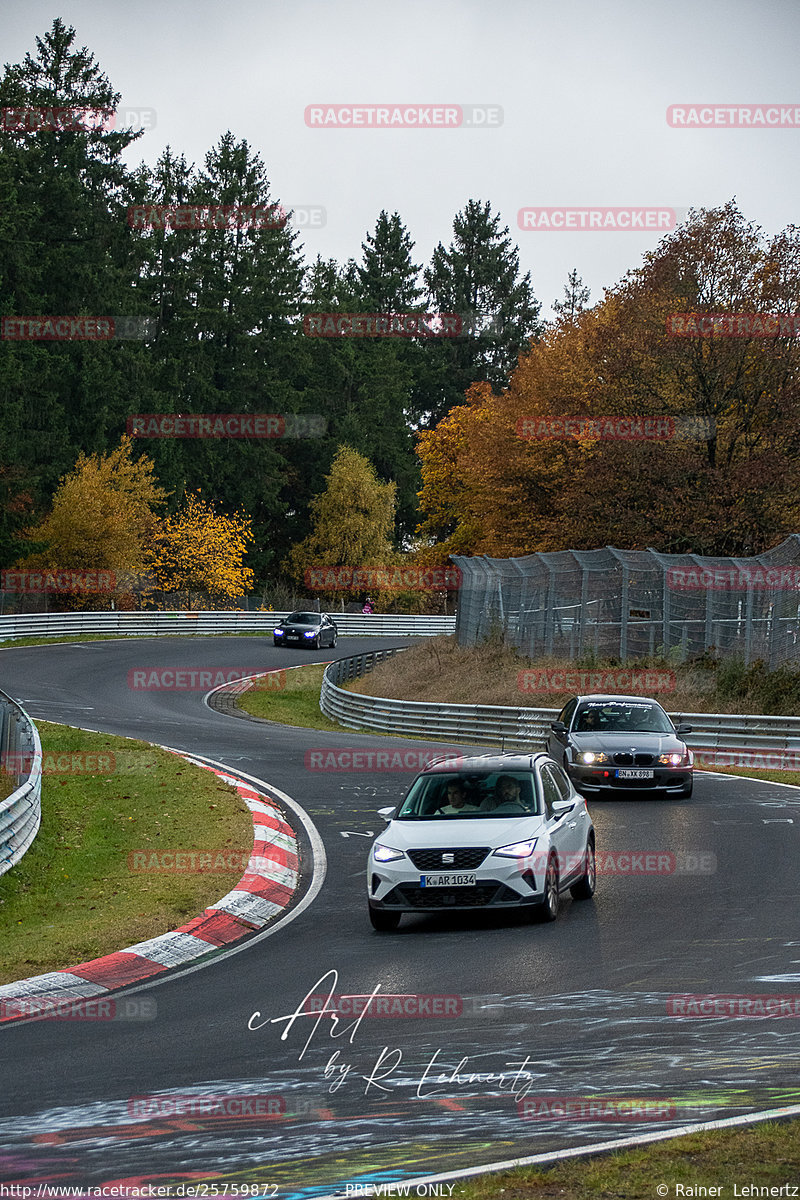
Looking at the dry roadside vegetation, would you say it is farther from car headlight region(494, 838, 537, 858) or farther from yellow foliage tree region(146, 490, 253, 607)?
yellow foliage tree region(146, 490, 253, 607)

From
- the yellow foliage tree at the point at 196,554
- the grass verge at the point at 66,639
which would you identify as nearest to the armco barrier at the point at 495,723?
the grass verge at the point at 66,639

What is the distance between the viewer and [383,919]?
38.3 ft

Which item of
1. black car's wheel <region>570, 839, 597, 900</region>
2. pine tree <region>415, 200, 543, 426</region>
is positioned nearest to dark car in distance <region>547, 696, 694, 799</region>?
black car's wheel <region>570, 839, 597, 900</region>

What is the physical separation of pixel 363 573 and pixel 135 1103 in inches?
3443

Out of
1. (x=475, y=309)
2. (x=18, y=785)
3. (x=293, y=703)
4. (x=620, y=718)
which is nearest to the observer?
(x=18, y=785)

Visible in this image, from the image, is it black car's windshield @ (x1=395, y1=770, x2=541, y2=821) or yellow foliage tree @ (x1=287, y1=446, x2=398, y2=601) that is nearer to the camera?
black car's windshield @ (x1=395, y1=770, x2=541, y2=821)

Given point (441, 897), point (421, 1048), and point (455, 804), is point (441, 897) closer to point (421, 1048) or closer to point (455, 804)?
point (455, 804)

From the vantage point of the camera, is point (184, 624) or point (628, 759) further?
point (184, 624)

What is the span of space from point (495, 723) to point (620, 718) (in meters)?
9.91

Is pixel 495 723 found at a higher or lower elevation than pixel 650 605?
lower

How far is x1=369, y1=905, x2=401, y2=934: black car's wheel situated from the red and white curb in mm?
997

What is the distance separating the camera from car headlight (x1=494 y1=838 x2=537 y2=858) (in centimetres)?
1139

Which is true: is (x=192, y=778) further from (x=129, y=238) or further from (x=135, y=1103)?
(x=129, y=238)

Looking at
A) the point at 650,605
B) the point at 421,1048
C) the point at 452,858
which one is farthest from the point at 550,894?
the point at 650,605
